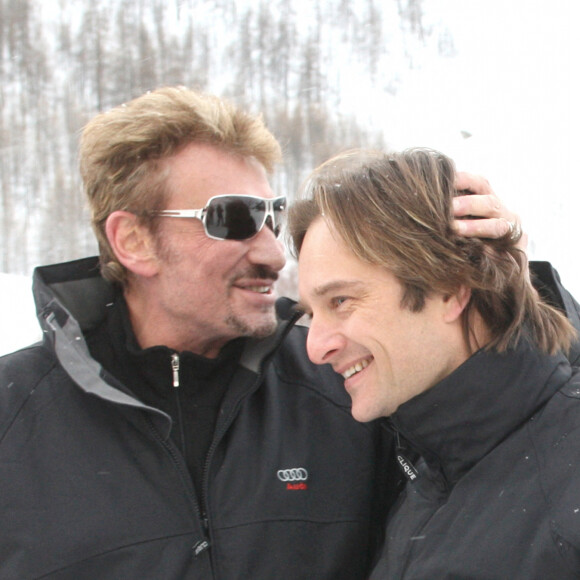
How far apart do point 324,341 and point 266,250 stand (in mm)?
698

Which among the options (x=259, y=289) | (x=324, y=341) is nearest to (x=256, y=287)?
(x=259, y=289)

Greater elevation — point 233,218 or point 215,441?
point 233,218

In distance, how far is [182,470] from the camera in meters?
1.82

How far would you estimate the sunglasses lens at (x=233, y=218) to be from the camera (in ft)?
7.22

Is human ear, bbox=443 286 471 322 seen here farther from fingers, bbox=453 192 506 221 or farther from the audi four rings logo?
the audi four rings logo

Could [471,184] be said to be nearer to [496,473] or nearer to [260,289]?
[496,473]

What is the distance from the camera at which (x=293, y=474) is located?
1938 millimetres

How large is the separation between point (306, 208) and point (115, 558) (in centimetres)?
91

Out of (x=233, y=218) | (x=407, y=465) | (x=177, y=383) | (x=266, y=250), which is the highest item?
(x=233, y=218)

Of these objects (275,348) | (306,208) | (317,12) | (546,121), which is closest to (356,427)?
(275,348)

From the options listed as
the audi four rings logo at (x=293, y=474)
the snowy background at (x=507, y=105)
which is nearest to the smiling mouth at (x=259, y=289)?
the audi four rings logo at (x=293, y=474)

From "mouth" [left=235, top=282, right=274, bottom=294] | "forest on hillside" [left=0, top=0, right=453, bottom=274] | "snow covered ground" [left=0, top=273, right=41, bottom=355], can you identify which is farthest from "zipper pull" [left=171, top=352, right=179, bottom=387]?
"forest on hillside" [left=0, top=0, right=453, bottom=274]

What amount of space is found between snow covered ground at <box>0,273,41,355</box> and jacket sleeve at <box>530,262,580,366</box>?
170 inches

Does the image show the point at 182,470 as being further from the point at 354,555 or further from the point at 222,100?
the point at 222,100
